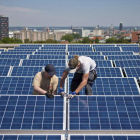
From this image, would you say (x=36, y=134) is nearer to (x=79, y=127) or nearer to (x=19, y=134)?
(x=19, y=134)

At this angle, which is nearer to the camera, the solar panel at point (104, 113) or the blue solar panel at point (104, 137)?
the blue solar panel at point (104, 137)

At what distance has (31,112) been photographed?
5.88 meters

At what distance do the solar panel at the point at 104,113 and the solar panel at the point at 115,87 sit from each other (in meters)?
3.54

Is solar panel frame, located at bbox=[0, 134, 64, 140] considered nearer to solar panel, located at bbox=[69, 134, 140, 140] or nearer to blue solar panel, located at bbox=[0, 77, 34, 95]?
solar panel, located at bbox=[69, 134, 140, 140]

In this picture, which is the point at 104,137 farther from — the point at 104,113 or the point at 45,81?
the point at 45,81

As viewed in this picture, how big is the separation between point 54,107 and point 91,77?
88.9 inches

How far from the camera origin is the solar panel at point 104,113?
18.3 feet

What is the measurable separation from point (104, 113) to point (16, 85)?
5229mm

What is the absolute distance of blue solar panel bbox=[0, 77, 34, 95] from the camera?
994 centimetres

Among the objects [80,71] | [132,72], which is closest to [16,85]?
[80,71]

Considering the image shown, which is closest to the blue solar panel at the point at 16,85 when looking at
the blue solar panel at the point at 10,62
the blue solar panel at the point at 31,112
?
the blue solar panel at the point at 31,112

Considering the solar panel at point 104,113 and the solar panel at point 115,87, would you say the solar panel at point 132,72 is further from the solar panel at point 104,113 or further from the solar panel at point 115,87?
the solar panel at point 104,113

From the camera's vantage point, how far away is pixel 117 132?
5.43 meters

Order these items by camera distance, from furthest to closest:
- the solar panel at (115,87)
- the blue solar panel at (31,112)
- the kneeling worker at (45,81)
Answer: the solar panel at (115,87)
the kneeling worker at (45,81)
the blue solar panel at (31,112)
